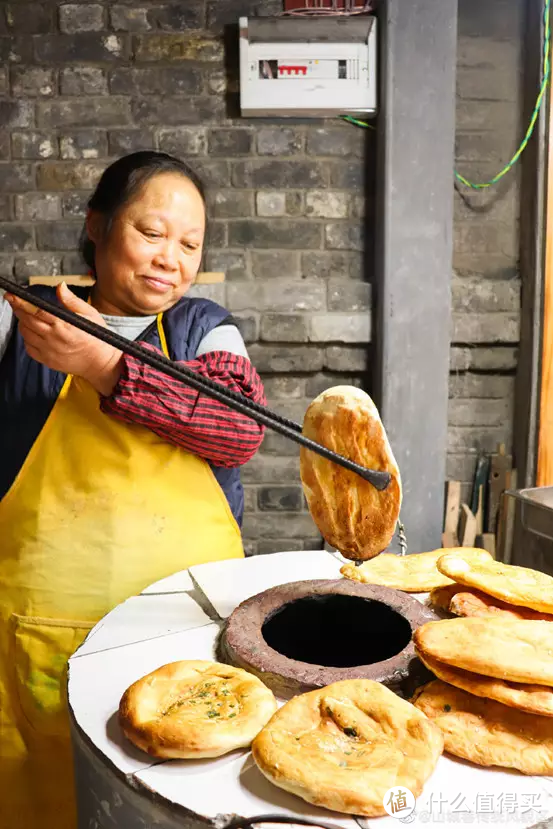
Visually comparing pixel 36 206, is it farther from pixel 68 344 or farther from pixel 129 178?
pixel 68 344

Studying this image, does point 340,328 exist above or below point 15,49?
Result: below

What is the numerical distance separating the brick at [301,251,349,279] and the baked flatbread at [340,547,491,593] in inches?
80.9

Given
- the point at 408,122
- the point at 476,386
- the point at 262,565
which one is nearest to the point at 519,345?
the point at 476,386

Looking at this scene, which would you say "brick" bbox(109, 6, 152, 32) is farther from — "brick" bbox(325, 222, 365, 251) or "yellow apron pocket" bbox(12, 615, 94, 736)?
"yellow apron pocket" bbox(12, 615, 94, 736)

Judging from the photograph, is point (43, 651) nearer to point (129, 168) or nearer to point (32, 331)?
point (32, 331)

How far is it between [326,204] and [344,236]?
0.59 feet

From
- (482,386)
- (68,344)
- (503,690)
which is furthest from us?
(482,386)

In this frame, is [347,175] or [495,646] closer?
[495,646]

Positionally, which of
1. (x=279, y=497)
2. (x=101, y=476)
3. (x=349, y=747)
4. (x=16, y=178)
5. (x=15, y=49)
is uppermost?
(x=15, y=49)

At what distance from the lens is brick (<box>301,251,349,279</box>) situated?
138 inches

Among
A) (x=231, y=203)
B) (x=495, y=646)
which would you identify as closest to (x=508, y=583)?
(x=495, y=646)

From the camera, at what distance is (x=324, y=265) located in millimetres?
3510

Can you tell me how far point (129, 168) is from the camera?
1.88m

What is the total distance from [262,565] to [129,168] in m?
1.12
